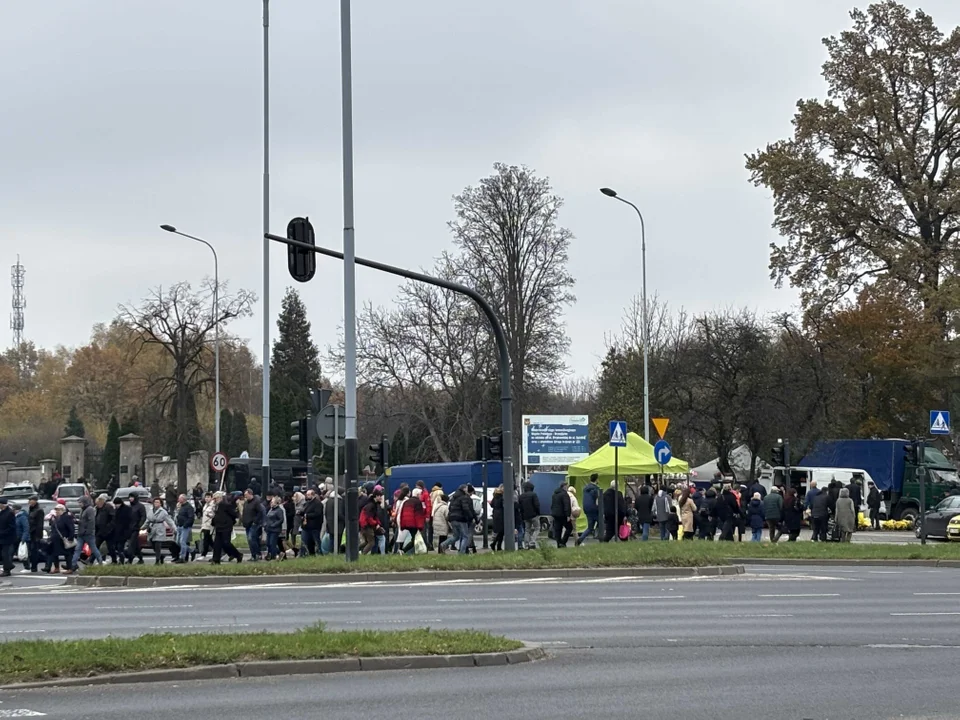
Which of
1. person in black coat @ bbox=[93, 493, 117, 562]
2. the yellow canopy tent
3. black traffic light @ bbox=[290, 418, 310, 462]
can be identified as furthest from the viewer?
the yellow canopy tent

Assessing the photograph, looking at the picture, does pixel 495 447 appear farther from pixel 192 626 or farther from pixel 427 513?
pixel 192 626

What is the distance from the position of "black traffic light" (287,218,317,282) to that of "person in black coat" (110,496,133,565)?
10004 mm

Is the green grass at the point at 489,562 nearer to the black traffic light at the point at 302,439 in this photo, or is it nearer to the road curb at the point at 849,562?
the road curb at the point at 849,562

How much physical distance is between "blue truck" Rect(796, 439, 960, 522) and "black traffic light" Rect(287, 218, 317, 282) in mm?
31576

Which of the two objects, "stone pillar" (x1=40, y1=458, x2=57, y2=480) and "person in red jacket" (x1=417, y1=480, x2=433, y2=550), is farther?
"stone pillar" (x1=40, y1=458, x2=57, y2=480)

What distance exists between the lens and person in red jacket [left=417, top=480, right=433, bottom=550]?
32.1m

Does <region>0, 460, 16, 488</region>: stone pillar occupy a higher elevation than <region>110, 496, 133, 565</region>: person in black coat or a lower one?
higher

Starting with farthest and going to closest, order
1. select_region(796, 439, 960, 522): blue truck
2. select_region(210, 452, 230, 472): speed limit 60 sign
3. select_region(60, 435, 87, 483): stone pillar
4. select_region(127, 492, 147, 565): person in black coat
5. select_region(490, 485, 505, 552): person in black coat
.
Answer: select_region(60, 435, 87, 483): stone pillar, select_region(796, 439, 960, 522): blue truck, select_region(210, 452, 230, 472): speed limit 60 sign, select_region(490, 485, 505, 552): person in black coat, select_region(127, 492, 147, 565): person in black coat

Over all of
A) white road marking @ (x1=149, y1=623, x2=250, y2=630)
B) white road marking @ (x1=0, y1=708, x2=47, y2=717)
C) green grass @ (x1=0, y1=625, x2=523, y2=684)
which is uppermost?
green grass @ (x1=0, y1=625, x2=523, y2=684)

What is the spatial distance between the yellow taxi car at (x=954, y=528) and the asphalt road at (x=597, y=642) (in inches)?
566

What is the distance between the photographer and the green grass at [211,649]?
11.7 m

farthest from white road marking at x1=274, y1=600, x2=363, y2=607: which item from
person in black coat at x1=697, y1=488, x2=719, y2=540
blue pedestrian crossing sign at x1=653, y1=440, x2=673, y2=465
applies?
person in black coat at x1=697, y1=488, x2=719, y2=540

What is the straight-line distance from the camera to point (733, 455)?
202 feet

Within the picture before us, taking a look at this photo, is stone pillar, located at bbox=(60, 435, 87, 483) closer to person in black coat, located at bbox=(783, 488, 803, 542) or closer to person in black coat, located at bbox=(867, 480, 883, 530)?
person in black coat, located at bbox=(867, 480, 883, 530)
